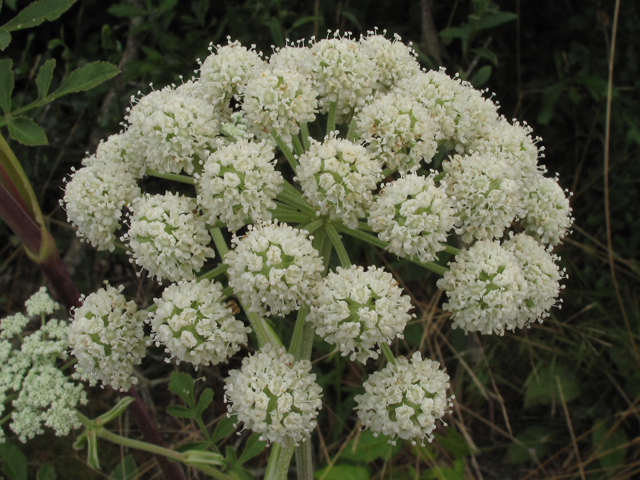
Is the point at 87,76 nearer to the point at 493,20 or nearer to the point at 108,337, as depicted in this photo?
the point at 108,337

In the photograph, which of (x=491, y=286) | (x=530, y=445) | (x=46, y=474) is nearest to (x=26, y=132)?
(x=46, y=474)

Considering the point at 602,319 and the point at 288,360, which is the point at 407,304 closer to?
the point at 288,360

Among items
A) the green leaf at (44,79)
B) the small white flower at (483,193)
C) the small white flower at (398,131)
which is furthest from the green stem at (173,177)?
the small white flower at (483,193)

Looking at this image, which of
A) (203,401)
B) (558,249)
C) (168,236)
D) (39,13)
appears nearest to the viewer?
(168,236)

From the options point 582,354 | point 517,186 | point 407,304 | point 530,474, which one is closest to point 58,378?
point 407,304

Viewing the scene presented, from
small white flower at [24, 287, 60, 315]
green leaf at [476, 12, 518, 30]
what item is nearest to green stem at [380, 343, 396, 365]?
small white flower at [24, 287, 60, 315]

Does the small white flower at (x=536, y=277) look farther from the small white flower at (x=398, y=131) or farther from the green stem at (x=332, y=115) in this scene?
the green stem at (x=332, y=115)

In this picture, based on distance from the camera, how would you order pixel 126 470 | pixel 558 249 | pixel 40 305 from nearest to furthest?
pixel 40 305 < pixel 126 470 < pixel 558 249
